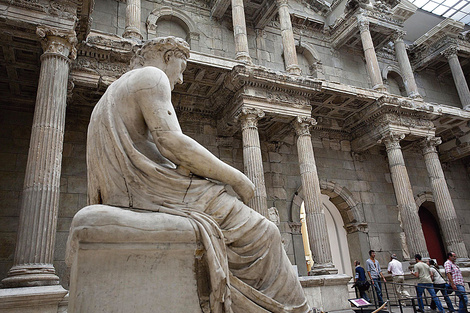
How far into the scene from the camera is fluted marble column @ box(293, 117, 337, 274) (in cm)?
925

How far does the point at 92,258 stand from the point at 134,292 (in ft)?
0.82

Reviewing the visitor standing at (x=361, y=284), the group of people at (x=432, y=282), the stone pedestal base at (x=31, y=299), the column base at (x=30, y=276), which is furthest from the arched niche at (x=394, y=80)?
the stone pedestal base at (x=31, y=299)

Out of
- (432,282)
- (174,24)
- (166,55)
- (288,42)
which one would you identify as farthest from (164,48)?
(174,24)

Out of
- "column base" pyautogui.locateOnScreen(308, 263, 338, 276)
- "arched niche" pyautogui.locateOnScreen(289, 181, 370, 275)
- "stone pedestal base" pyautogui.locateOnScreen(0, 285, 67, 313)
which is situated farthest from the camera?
"arched niche" pyautogui.locateOnScreen(289, 181, 370, 275)

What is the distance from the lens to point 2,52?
7.65 metres

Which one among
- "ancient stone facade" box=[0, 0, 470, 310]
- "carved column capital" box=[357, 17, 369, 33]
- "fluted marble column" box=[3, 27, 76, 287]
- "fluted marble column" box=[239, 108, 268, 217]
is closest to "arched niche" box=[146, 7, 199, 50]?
"ancient stone facade" box=[0, 0, 470, 310]

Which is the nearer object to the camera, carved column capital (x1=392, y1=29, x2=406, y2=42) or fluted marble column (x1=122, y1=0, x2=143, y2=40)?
fluted marble column (x1=122, y1=0, x2=143, y2=40)

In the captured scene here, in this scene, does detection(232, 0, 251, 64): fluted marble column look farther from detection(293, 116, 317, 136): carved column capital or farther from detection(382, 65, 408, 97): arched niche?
detection(382, 65, 408, 97): arched niche

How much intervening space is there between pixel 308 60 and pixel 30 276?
469 inches

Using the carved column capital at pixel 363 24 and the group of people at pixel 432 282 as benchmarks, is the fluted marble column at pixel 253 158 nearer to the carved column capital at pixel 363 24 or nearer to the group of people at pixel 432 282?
the group of people at pixel 432 282

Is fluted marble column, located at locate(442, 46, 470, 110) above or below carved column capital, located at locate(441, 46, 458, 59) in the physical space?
below

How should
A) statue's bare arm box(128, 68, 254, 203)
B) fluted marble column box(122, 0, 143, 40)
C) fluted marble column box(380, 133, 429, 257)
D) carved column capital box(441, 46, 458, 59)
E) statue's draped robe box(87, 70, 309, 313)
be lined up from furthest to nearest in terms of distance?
1. carved column capital box(441, 46, 458, 59)
2. fluted marble column box(380, 133, 429, 257)
3. fluted marble column box(122, 0, 143, 40)
4. statue's bare arm box(128, 68, 254, 203)
5. statue's draped robe box(87, 70, 309, 313)

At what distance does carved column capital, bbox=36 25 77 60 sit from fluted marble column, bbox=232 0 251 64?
14.9 feet

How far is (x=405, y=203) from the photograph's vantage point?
1142 cm
